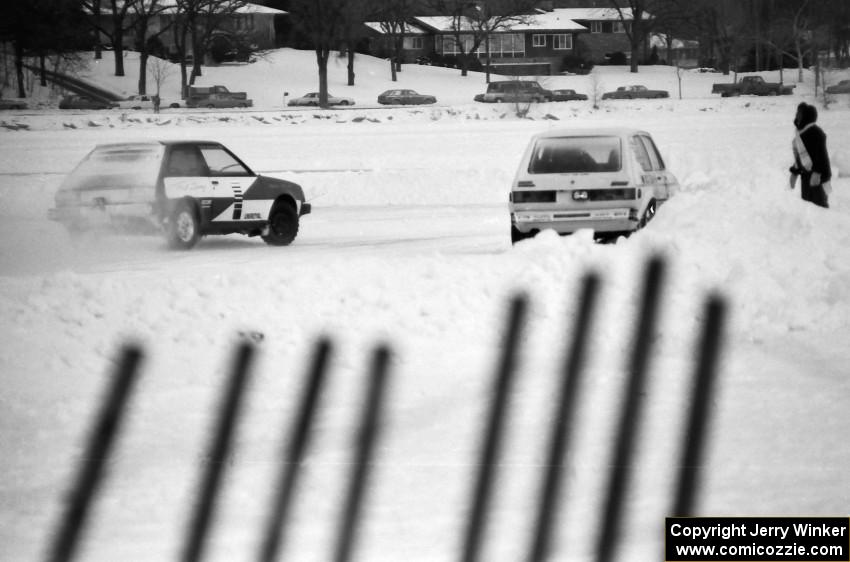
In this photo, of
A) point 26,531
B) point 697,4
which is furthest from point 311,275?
point 697,4

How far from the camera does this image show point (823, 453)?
5.88 metres

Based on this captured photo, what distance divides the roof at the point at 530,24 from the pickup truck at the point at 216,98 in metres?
34.5

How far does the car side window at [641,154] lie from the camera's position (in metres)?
13.5

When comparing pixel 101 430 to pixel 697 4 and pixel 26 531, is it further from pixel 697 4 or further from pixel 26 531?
pixel 697 4

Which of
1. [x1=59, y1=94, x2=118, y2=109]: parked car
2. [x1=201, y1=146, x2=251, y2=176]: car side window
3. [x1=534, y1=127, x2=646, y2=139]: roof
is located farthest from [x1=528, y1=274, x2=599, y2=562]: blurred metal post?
[x1=59, y1=94, x2=118, y2=109]: parked car

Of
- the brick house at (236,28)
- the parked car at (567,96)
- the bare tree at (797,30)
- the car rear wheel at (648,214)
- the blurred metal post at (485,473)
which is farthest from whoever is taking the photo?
the brick house at (236,28)

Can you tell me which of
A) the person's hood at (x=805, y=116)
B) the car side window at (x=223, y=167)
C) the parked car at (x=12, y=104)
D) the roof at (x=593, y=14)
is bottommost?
the car side window at (x=223, y=167)

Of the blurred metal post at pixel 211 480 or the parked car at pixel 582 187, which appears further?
the parked car at pixel 582 187

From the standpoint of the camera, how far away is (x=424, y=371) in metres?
7.74

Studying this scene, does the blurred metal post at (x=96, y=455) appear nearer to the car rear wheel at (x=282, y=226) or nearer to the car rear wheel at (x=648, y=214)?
the car rear wheel at (x=648, y=214)

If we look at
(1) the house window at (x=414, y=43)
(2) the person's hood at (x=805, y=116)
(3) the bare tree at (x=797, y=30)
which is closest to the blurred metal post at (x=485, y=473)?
(2) the person's hood at (x=805, y=116)

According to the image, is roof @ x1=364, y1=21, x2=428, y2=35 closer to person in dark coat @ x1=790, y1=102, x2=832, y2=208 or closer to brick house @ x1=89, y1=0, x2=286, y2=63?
brick house @ x1=89, y1=0, x2=286, y2=63

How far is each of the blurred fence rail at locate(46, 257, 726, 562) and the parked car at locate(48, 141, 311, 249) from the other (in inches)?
257

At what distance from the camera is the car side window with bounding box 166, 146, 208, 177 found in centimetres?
1405
